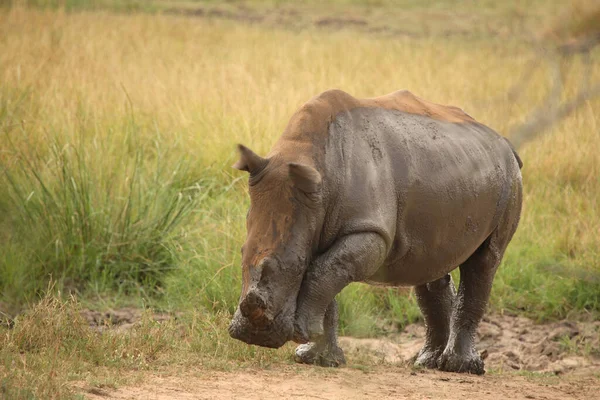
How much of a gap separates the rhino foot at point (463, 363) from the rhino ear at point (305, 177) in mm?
1855

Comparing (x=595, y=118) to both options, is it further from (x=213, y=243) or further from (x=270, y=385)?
(x=270, y=385)

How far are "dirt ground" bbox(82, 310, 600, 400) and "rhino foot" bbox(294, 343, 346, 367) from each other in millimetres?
108

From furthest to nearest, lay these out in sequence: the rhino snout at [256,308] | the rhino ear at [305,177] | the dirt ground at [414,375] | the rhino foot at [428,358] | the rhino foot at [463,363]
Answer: the rhino foot at [428,358] < the rhino foot at [463,363] < the dirt ground at [414,375] < the rhino ear at [305,177] < the rhino snout at [256,308]

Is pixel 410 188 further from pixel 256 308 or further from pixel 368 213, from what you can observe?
pixel 256 308

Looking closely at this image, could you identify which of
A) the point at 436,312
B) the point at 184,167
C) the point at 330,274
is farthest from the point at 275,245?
the point at 184,167

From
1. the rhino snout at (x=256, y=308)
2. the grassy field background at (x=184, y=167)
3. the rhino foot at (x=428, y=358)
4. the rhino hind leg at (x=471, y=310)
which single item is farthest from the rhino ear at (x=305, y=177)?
the rhino foot at (x=428, y=358)

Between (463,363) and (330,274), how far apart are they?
163cm

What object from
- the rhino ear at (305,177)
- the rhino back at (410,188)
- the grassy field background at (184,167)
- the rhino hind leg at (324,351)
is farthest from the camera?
the grassy field background at (184,167)

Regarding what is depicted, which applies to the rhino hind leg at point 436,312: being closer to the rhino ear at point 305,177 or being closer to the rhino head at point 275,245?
the rhino head at point 275,245

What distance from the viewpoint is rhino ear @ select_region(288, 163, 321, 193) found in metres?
4.60

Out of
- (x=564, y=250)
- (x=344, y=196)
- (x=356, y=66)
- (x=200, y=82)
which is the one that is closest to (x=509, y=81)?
(x=356, y=66)

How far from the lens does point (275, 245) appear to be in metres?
4.61

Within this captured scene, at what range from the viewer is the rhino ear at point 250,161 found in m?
4.70

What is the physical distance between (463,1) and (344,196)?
15.7 meters
